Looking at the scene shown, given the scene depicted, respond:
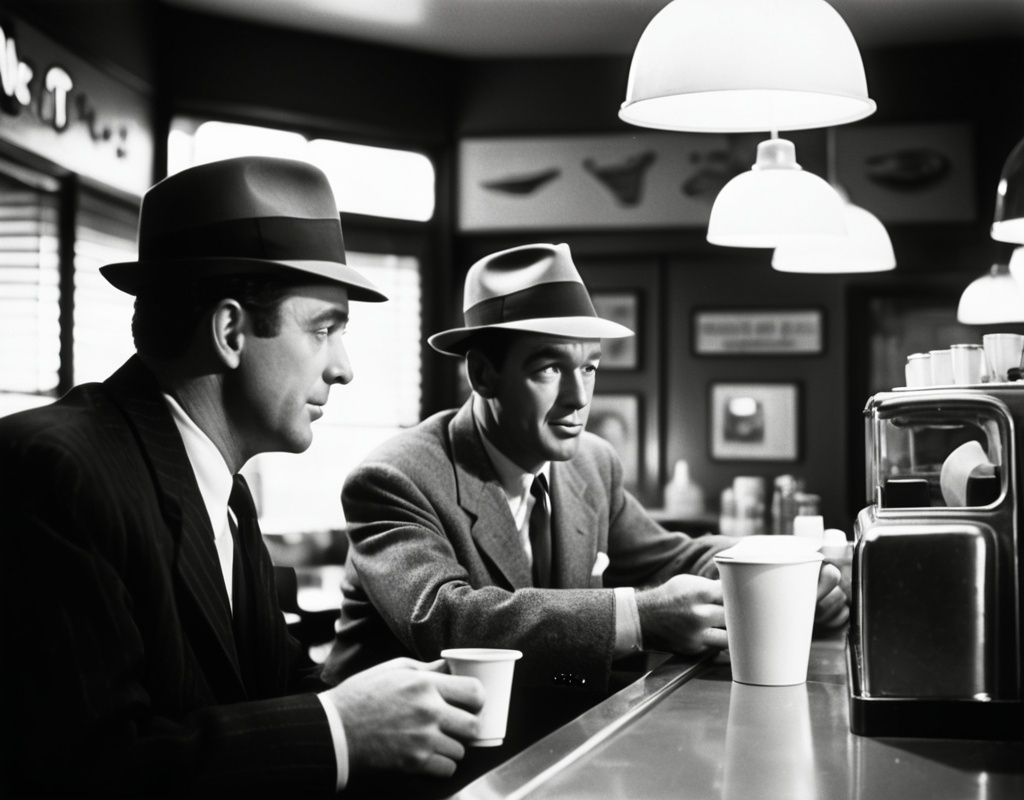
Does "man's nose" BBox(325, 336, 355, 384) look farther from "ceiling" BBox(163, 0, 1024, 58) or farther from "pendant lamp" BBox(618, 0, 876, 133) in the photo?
"ceiling" BBox(163, 0, 1024, 58)

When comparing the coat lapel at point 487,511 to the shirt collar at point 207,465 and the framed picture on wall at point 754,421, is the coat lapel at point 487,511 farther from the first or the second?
the framed picture on wall at point 754,421

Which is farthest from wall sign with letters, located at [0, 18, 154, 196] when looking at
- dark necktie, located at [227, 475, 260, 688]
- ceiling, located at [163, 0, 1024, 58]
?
dark necktie, located at [227, 475, 260, 688]

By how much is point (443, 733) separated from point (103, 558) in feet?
1.39

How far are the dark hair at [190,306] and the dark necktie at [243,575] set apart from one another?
28 cm

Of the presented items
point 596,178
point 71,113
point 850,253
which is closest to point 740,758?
point 850,253

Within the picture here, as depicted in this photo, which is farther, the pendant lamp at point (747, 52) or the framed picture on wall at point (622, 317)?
the framed picture on wall at point (622, 317)

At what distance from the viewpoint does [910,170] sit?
5953mm

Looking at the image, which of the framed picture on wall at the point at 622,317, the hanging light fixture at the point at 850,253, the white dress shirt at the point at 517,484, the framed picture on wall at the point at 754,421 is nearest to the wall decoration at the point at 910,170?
the framed picture on wall at the point at 754,421

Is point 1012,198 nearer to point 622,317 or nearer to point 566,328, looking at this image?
point 566,328

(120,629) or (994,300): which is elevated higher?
(994,300)

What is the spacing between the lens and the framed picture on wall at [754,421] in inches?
241

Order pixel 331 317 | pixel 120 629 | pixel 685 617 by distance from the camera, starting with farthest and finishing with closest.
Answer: pixel 685 617
pixel 331 317
pixel 120 629

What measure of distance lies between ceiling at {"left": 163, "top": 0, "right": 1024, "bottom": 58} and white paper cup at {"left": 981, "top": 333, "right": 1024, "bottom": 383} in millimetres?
4135

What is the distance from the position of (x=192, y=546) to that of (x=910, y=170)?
17.3ft
